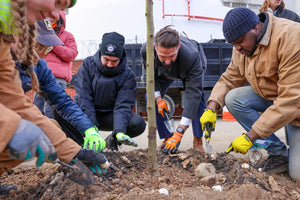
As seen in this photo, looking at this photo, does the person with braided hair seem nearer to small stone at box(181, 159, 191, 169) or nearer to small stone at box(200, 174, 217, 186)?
small stone at box(200, 174, 217, 186)

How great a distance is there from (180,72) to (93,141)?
1331mm

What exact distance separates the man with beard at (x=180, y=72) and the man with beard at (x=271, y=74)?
0.57m

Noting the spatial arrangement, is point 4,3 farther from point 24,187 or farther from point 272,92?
point 272,92

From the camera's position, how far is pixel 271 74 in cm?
211

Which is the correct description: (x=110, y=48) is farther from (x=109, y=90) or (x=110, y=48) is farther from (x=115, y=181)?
(x=115, y=181)

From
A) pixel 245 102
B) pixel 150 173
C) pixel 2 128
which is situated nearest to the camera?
pixel 2 128

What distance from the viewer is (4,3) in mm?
1065

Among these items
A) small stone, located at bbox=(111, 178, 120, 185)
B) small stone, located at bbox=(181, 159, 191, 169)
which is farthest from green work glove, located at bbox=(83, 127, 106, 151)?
small stone, located at bbox=(181, 159, 191, 169)

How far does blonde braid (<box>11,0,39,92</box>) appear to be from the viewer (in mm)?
1092

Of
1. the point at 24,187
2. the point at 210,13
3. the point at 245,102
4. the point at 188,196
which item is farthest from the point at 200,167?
the point at 210,13

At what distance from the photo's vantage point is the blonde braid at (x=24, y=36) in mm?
1092

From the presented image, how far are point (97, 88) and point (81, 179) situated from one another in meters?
1.49

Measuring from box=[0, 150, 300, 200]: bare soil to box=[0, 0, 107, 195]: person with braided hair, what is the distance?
0.28m

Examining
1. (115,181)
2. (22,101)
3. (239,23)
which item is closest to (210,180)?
(115,181)
